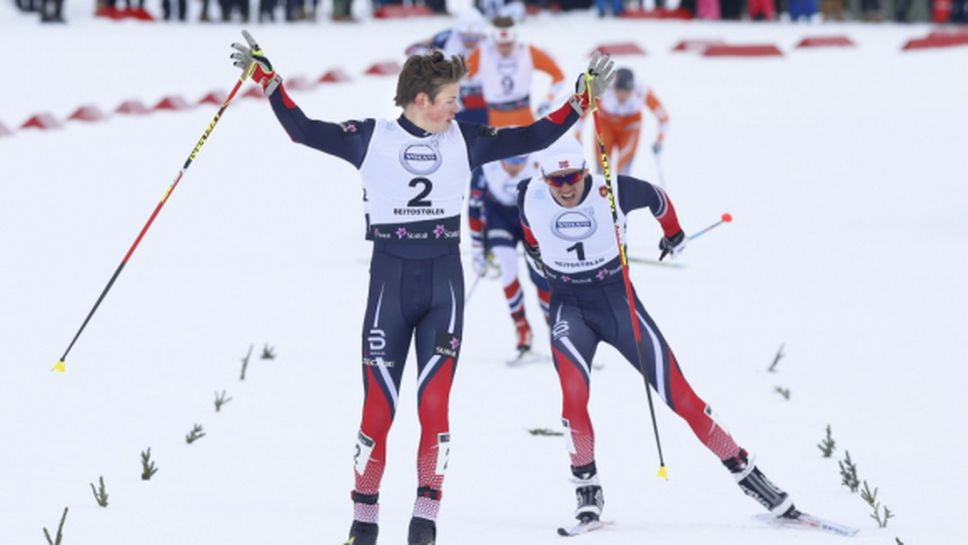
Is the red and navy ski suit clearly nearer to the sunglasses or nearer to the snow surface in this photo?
the sunglasses

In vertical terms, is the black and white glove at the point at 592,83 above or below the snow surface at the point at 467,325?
above

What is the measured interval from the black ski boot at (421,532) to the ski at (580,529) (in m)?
0.86

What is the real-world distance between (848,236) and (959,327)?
457 cm

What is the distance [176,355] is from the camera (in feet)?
38.5

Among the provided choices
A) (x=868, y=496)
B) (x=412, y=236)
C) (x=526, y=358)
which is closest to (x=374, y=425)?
(x=412, y=236)

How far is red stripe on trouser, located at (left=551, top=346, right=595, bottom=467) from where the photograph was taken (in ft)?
25.7

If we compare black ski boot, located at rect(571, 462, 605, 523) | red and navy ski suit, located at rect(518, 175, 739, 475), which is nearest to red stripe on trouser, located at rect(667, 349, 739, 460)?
red and navy ski suit, located at rect(518, 175, 739, 475)

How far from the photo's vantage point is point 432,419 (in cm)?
698

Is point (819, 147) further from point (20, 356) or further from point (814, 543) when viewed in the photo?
point (814, 543)

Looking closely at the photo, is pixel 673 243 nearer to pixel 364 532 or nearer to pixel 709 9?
pixel 364 532

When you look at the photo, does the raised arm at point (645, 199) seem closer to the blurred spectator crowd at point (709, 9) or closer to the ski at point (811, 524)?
the ski at point (811, 524)

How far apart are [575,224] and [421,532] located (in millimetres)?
1909

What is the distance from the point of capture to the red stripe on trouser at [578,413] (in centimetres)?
785

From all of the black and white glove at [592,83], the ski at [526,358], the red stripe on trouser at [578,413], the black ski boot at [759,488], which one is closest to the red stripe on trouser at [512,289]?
the ski at [526,358]
